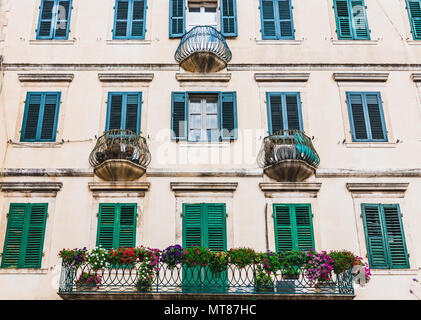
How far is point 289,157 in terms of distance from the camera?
1203cm

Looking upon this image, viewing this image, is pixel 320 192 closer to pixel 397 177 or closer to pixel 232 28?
pixel 397 177

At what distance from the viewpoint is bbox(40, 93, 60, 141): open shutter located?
42.1 ft

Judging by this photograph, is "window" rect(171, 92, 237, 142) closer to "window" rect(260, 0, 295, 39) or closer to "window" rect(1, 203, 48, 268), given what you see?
"window" rect(260, 0, 295, 39)

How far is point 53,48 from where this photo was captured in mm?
13945

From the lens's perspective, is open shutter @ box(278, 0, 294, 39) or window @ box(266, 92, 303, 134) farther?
open shutter @ box(278, 0, 294, 39)

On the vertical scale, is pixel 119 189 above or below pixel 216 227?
above

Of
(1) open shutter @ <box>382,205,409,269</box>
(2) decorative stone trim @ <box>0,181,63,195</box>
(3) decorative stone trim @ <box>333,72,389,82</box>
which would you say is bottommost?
(1) open shutter @ <box>382,205,409,269</box>

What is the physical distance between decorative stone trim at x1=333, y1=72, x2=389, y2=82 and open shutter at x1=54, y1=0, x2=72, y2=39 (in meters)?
7.73

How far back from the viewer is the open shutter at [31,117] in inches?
505

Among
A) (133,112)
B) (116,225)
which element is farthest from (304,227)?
(133,112)

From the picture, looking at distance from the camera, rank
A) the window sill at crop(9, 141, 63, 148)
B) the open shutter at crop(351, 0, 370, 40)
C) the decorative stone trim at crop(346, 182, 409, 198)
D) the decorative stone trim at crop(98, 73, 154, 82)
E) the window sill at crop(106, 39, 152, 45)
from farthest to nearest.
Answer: the open shutter at crop(351, 0, 370, 40)
the window sill at crop(106, 39, 152, 45)
the decorative stone trim at crop(98, 73, 154, 82)
the window sill at crop(9, 141, 63, 148)
the decorative stone trim at crop(346, 182, 409, 198)

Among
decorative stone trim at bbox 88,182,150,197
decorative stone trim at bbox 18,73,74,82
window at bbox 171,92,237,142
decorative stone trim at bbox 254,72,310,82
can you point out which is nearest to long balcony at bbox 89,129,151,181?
→ decorative stone trim at bbox 88,182,150,197

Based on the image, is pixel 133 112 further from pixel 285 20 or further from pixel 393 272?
pixel 393 272

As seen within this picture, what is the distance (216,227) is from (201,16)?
6590 mm
